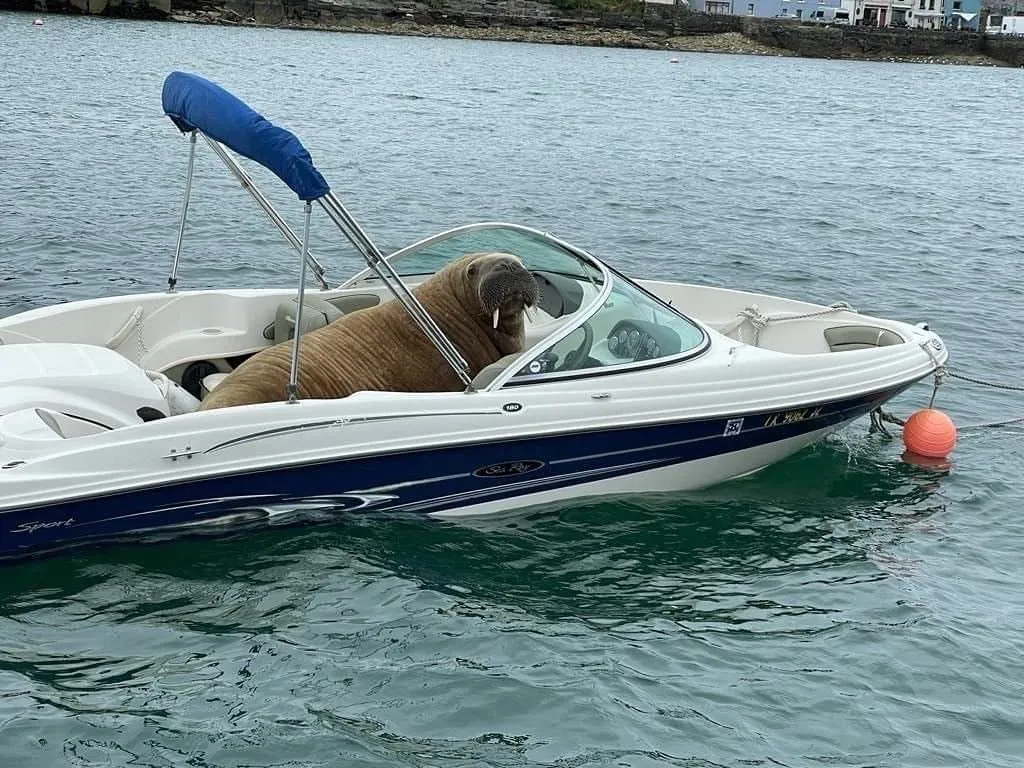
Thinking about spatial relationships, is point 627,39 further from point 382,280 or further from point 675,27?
point 382,280

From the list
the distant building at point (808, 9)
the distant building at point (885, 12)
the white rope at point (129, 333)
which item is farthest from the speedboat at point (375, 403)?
the distant building at point (885, 12)

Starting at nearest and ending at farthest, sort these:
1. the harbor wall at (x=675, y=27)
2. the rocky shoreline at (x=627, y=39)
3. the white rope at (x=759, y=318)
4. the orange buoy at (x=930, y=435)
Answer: the orange buoy at (x=930, y=435) → the white rope at (x=759, y=318) → the rocky shoreline at (x=627, y=39) → the harbor wall at (x=675, y=27)

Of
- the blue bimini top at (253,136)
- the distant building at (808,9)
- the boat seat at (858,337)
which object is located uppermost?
the distant building at (808,9)

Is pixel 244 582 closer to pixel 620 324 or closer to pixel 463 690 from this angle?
pixel 463 690

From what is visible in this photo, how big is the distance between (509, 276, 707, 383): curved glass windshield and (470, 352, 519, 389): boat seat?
0.10 metres

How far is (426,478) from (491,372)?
0.76 m

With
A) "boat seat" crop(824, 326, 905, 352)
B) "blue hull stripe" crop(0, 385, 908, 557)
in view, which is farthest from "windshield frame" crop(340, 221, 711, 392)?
"boat seat" crop(824, 326, 905, 352)

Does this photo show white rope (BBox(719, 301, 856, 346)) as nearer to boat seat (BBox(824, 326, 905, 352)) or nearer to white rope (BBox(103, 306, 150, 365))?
boat seat (BBox(824, 326, 905, 352))

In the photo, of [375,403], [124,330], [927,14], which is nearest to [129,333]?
[124,330]

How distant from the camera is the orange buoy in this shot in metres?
9.03

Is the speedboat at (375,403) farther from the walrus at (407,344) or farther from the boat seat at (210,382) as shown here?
the walrus at (407,344)

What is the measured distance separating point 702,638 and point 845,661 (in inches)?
30.8

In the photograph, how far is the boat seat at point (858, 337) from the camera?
8870mm

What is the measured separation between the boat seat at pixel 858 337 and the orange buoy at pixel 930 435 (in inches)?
28.8
